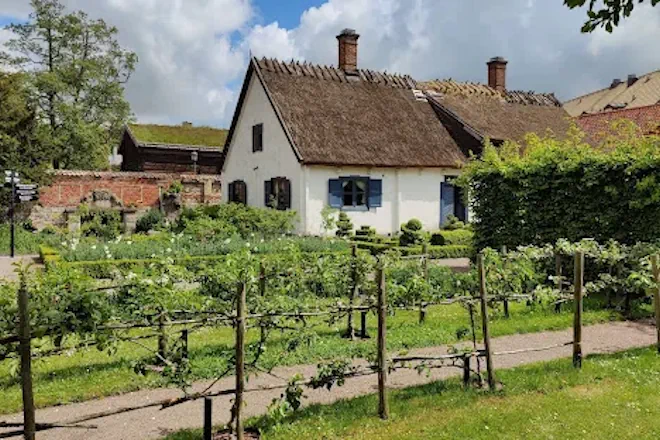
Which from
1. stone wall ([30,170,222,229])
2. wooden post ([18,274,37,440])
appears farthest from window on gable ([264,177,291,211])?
wooden post ([18,274,37,440])

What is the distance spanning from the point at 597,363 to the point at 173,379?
4.79 metres

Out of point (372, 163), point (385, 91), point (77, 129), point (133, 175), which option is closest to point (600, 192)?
point (372, 163)

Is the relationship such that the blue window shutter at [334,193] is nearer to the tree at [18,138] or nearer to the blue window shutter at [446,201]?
the blue window shutter at [446,201]

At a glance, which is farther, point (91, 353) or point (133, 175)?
point (133, 175)

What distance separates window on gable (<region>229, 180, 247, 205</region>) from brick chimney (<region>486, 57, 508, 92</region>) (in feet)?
46.8

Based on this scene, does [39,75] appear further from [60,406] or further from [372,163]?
[60,406]

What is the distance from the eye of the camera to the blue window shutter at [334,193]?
22.6m

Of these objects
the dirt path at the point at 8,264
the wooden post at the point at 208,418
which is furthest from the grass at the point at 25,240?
the wooden post at the point at 208,418

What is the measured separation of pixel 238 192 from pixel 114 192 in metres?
6.22

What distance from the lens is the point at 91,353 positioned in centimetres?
773

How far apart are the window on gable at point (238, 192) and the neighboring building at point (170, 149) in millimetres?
5556

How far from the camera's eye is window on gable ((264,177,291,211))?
23.2m

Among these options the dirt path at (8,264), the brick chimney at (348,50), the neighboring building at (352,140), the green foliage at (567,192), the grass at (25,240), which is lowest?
the dirt path at (8,264)

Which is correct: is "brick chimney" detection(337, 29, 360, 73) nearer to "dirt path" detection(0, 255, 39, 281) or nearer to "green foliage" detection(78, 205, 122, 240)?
"green foliage" detection(78, 205, 122, 240)
